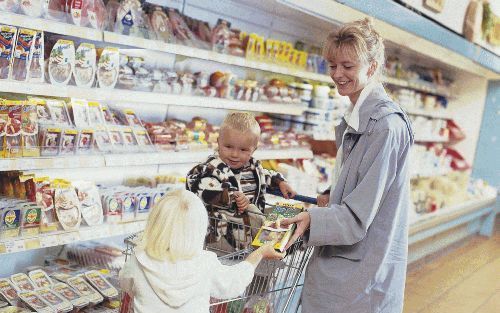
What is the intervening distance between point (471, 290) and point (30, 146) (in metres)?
4.30

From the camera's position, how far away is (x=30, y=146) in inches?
111

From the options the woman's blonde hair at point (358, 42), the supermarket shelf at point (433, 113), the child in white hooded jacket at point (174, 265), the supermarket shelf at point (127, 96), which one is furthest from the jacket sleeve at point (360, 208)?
the supermarket shelf at point (433, 113)

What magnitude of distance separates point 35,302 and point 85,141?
33.7 inches

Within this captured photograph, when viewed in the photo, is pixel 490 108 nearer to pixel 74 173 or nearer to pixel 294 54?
pixel 294 54

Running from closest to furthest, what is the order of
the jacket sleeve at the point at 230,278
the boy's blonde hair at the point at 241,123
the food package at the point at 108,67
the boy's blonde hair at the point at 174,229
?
the boy's blonde hair at the point at 174,229 < the jacket sleeve at the point at 230,278 < the boy's blonde hair at the point at 241,123 < the food package at the point at 108,67

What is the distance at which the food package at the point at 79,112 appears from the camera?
3160 mm

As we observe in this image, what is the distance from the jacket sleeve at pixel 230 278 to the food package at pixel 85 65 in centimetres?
162

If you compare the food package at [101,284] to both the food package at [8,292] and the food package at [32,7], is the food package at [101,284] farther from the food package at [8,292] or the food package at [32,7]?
the food package at [32,7]

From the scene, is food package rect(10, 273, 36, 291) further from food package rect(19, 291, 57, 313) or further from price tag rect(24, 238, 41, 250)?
price tag rect(24, 238, 41, 250)

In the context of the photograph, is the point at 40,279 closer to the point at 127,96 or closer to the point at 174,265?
the point at 127,96

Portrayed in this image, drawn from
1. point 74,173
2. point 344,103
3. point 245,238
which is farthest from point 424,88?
point 245,238

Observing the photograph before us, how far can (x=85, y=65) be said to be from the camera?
10.2ft

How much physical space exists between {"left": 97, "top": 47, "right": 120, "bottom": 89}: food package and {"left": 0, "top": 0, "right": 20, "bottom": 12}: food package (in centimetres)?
59

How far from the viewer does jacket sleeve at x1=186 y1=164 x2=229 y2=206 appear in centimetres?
241
